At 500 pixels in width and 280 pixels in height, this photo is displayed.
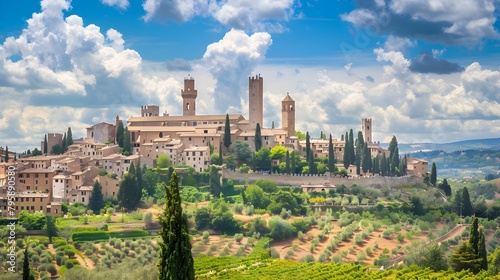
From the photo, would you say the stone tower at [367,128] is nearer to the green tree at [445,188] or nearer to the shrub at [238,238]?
the green tree at [445,188]

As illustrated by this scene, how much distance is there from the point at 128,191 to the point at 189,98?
48.2ft

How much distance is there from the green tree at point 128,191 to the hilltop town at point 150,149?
1.57 m

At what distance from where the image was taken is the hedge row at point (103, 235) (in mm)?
37094

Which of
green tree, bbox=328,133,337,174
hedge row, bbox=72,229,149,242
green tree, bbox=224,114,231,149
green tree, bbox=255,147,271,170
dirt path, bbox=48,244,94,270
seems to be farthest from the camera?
green tree, bbox=224,114,231,149

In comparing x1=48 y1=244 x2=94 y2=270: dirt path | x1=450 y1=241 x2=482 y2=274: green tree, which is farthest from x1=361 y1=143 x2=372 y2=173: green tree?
x1=450 y1=241 x2=482 y2=274: green tree

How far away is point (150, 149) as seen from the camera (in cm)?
4975

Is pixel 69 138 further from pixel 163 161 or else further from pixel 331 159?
pixel 331 159

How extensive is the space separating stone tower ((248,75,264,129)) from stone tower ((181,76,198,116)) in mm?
4222

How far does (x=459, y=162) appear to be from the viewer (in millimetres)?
81625

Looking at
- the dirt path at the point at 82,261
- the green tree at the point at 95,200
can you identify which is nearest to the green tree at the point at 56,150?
the green tree at the point at 95,200

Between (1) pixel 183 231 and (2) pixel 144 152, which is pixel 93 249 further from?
Result: (1) pixel 183 231

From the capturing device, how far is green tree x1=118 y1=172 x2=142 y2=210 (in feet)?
139

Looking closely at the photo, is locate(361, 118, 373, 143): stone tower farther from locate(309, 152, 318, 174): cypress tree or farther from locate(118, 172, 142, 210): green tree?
locate(118, 172, 142, 210): green tree

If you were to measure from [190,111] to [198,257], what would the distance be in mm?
22168
